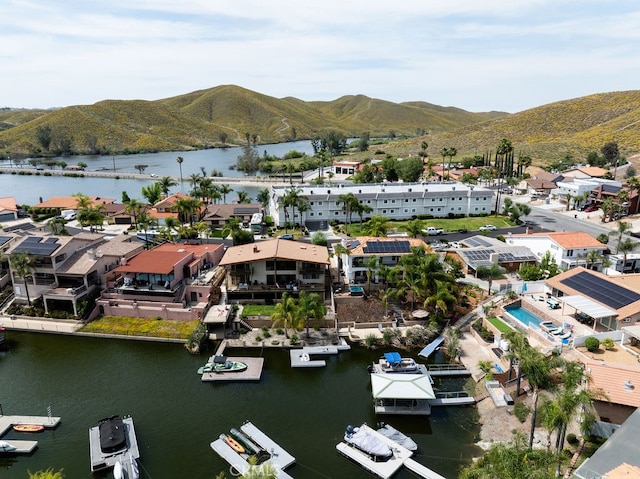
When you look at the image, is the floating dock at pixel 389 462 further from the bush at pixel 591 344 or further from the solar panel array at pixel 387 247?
the solar panel array at pixel 387 247

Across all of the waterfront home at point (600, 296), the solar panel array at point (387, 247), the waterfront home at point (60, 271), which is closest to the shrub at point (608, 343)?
the waterfront home at point (600, 296)

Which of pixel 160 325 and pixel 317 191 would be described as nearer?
pixel 160 325

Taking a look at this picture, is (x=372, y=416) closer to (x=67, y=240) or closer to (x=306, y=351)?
(x=306, y=351)

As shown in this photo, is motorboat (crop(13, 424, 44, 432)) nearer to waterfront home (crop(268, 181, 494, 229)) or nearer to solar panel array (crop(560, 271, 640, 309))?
solar panel array (crop(560, 271, 640, 309))

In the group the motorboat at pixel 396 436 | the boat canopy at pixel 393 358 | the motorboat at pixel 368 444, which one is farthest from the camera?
the boat canopy at pixel 393 358

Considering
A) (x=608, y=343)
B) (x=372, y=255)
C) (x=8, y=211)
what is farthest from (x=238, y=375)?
(x=8, y=211)

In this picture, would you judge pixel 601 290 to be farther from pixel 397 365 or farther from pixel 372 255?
pixel 372 255

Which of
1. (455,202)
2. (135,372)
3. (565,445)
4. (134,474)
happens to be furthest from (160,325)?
(455,202)
